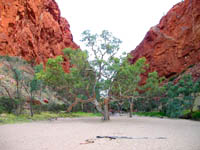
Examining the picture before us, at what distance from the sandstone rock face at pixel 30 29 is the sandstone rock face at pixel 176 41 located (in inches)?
1221

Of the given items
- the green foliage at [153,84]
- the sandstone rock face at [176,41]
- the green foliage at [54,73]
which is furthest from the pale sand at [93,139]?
the sandstone rock face at [176,41]

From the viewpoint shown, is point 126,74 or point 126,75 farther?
point 126,75

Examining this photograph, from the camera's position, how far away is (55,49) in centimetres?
5591

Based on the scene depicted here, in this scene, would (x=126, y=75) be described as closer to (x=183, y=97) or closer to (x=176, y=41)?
(x=183, y=97)

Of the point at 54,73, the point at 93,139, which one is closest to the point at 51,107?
the point at 54,73

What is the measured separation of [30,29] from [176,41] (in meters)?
42.1

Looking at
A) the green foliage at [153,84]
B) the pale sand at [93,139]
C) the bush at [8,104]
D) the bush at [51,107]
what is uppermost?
the green foliage at [153,84]

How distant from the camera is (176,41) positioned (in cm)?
5412

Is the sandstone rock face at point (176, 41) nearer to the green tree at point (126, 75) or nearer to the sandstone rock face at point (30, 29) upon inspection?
the sandstone rock face at point (30, 29)

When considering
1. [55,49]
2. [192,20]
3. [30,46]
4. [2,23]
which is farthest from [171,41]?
[2,23]

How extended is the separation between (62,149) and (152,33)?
62.9 m

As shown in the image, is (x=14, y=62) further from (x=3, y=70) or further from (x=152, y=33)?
(x=152, y=33)

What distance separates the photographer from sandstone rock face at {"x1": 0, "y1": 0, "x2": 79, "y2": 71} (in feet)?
131

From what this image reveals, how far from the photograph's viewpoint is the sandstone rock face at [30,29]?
40062mm
